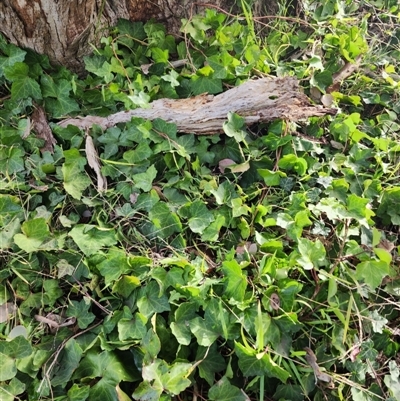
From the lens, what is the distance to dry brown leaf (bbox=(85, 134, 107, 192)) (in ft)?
5.22

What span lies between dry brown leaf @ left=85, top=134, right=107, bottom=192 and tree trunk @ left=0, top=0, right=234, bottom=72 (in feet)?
1.38

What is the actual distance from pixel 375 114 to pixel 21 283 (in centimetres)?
170

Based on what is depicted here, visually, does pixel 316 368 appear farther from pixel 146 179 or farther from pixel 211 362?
pixel 146 179

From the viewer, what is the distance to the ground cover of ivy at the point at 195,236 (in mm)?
1308

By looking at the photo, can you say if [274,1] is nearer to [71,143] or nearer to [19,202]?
[71,143]

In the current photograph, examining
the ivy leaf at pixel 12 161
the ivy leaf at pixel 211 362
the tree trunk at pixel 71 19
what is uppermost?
the tree trunk at pixel 71 19

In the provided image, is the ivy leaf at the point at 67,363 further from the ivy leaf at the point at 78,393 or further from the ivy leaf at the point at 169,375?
the ivy leaf at the point at 169,375

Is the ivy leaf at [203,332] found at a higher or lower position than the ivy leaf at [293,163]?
lower

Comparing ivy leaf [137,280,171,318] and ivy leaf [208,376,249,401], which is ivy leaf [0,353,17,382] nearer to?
ivy leaf [137,280,171,318]

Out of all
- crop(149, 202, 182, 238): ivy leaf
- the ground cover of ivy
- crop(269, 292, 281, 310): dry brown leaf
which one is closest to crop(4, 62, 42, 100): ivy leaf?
the ground cover of ivy

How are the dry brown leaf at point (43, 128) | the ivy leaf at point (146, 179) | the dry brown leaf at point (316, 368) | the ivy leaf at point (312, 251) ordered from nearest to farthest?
the dry brown leaf at point (316, 368)
the ivy leaf at point (312, 251)
the ivy leaf at point (146, 179)
the dry brown leaf at point (43, 128)

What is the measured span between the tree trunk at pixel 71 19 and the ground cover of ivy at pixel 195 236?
6 centimetres

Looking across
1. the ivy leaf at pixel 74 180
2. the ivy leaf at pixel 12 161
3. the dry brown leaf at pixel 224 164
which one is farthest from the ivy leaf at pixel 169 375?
the ivy leaf at pixel 12 161

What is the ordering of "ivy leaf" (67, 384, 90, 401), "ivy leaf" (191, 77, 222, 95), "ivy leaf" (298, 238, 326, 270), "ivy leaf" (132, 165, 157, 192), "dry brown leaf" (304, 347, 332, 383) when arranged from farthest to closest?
"ivy leaf" (191, 77, 222, 95)
"ivy leaf" (132, 165, 157, 192)
"ivy leaf" (298, 238, 326, 270)
"dry brown leaf" (304, 347, 332, 383)
"ivy leaf" (67, 384, 90, 401)
